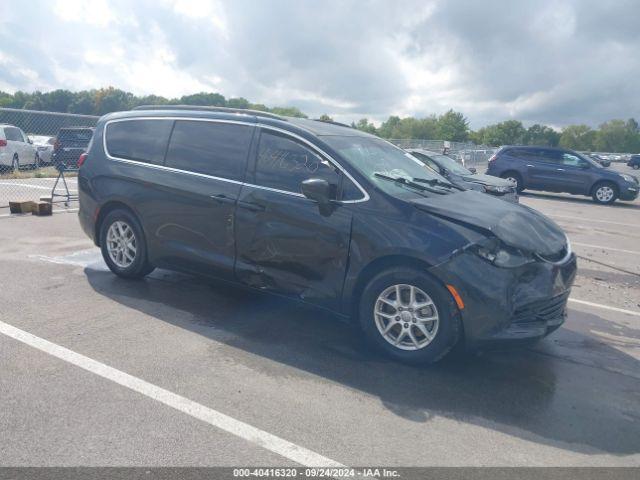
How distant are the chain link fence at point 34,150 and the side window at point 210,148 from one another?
670 cm

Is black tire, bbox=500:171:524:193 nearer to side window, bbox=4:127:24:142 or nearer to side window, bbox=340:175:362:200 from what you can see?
side window, bbox=340:175:362:200

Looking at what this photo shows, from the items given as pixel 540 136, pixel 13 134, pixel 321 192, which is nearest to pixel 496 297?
A: pixel 321 192

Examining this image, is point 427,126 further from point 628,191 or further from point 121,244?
point 121,244

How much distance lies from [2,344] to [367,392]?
2.83m

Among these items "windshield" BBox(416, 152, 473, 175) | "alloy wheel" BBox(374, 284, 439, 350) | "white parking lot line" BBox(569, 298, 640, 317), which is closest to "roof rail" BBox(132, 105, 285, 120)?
"alloy wheel" BBox(374, 284, 439, 350)

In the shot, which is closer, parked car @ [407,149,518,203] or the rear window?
parked car @ [407,149,518,203]

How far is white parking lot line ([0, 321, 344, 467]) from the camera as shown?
3.05 m

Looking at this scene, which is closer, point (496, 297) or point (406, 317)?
point (496, 297)

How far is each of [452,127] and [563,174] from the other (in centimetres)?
8058

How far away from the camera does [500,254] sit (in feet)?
13.5

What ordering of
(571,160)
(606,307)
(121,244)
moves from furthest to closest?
(571,160) → (606,307) → (121,244)

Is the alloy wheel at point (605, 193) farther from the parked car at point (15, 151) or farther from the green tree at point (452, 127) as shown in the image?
the green tree at point (452, 127)

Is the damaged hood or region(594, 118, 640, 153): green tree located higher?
region(594, 118, 640, 153): green tree

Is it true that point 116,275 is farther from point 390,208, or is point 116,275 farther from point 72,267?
point 390,208
